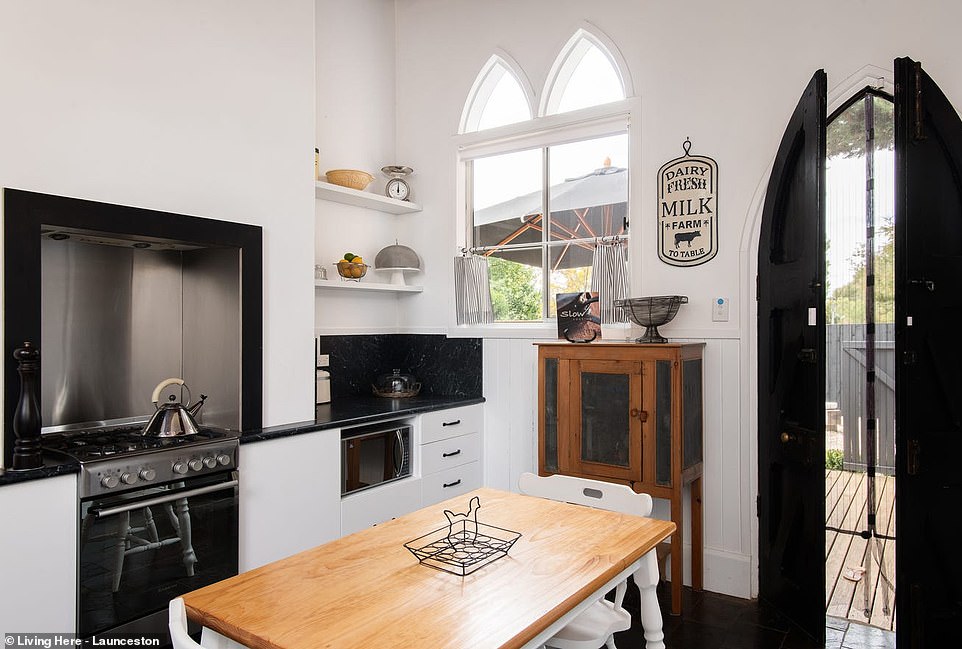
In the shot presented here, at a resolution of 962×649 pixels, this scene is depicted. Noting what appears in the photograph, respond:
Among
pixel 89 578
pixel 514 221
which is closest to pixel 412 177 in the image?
pixel 514 221

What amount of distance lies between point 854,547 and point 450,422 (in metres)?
2.22

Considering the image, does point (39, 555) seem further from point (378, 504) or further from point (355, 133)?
Result: point (355, 133)

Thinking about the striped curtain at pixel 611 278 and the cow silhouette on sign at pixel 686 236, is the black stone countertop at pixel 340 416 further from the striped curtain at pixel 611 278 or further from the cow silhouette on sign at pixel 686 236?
the cow silhouette on sign at pixel 686 236

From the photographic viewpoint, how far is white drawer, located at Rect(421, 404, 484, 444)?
3926 millimetres

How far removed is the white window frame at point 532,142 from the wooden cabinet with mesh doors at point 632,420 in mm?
587

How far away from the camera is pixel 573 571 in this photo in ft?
5.36

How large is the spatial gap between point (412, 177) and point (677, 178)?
193 centimetres

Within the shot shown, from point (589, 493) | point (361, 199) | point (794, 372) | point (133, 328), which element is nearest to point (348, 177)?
point (361, 199)

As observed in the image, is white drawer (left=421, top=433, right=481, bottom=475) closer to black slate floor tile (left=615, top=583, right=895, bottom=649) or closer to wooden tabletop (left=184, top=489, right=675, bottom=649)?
black slate floor tile (left=615, top=583, right=895, bottom=649)

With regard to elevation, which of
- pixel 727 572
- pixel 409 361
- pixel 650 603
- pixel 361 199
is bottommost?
pixel 727 572

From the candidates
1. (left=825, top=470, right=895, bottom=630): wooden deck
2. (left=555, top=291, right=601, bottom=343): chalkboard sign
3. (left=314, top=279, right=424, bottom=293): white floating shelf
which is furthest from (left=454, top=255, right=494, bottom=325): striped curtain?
(left=825, top=470, right=895, bottom=630): wooden deck

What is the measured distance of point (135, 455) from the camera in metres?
2.51

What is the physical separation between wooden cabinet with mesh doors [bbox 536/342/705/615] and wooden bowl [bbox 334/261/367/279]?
1.27 metres

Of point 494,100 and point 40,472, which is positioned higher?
point 494,100
